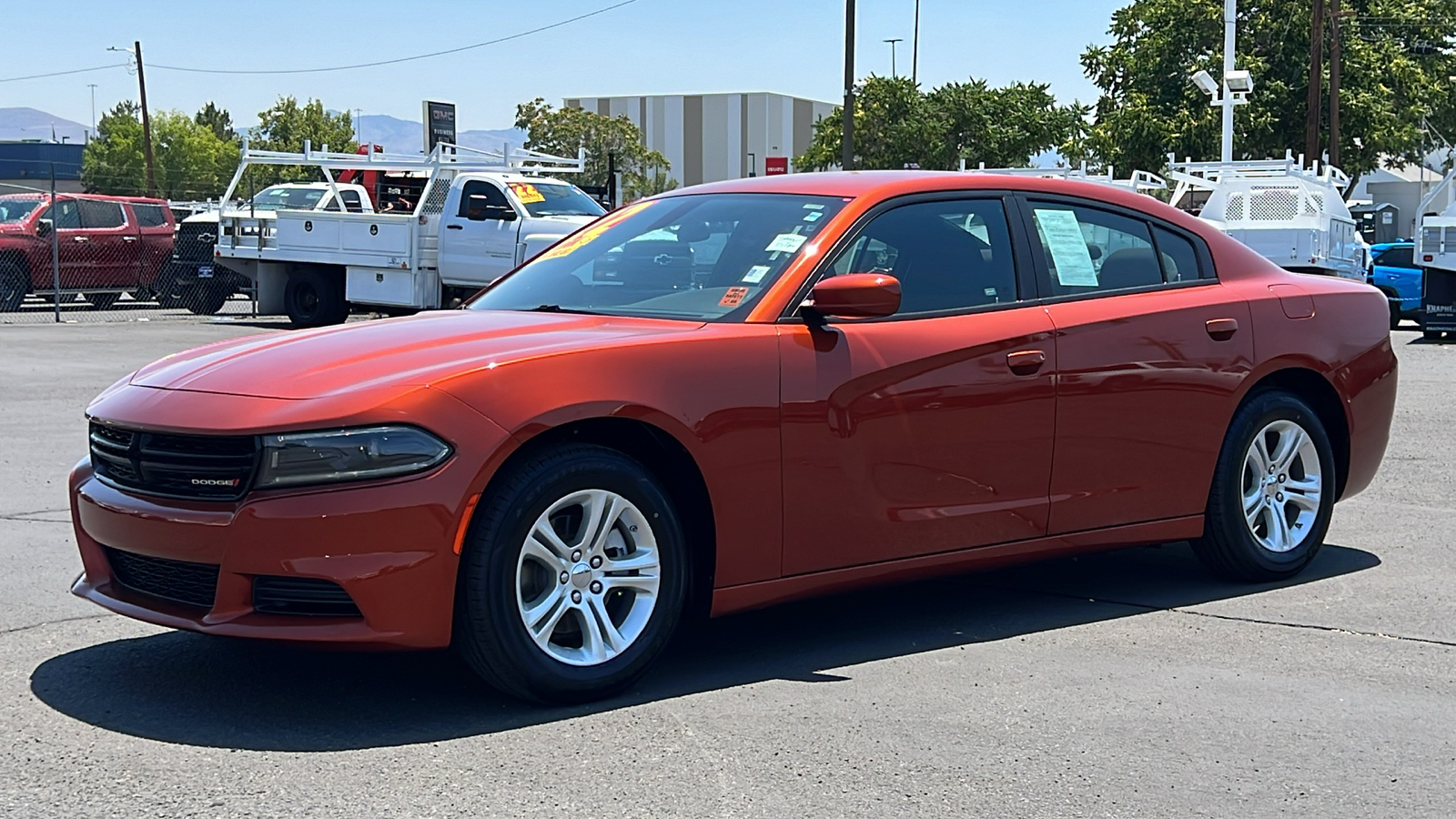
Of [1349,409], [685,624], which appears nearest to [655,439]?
[685,624]

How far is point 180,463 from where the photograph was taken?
4.45 metres

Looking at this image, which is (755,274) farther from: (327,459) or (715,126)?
(715,126)

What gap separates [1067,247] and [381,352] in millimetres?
2597

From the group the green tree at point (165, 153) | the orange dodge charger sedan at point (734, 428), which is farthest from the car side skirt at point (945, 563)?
the green tree at point (165, 153)

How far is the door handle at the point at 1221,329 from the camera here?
6160 mm

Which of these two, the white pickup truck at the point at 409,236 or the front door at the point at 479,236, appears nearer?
the front door at the point at 479,236

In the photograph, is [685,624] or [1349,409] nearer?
[685,624]

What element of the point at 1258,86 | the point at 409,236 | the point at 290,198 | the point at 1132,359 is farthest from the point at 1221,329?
the point at 1258,86

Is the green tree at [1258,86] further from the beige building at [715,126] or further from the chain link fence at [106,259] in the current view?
the beige building at [715,126]

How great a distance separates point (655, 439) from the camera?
488 centimetres

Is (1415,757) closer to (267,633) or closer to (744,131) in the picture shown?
(267,633)

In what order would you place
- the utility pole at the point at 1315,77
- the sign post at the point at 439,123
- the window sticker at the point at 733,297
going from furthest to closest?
the utility pole at the point at 1315,77, the sign post at the point at 439,123, the window sticker at the point at 733,297

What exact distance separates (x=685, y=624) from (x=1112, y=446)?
1.63m

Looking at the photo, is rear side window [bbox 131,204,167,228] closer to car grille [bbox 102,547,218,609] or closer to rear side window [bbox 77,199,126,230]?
rear side window [bbox 77,199,126,230]
